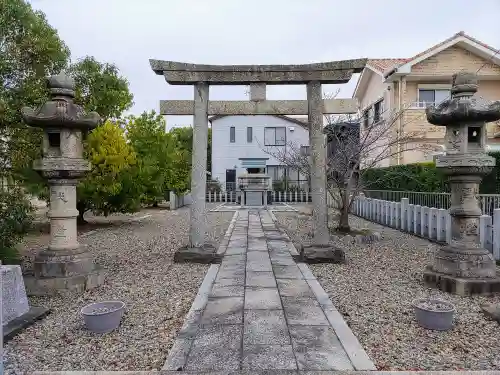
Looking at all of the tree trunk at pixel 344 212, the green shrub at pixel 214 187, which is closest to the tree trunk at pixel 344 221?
the tree trunk at pixel 344 212

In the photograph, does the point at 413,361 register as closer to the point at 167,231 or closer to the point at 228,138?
the point at 167,231

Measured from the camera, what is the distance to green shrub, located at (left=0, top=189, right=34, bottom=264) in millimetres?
6219

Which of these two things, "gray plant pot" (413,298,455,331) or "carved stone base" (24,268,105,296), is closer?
"gray plant pot" (413,298,455,331)

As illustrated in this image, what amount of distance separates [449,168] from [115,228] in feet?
36.9

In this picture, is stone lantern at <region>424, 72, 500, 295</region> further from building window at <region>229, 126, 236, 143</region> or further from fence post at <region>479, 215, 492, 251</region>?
building window at <region>229, 126, 236, 143</region>

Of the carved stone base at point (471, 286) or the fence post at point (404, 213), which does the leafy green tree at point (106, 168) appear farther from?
the carved stone base at point (471, 286)

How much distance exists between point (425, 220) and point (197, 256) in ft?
22.3

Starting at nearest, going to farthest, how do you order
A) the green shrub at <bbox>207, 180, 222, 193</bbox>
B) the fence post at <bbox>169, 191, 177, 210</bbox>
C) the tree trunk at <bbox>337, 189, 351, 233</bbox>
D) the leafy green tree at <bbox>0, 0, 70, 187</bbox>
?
the leafy green tree at <bbox>0, 0, 70, 187</bbox>, the tree trunk at <bbox>337, 189, 351, 233</bbox>, the fence post at <bbox>169, 191, 177, 210</bbox>, the green shrub at <bbox>207, 180, 222, 193</bbox>

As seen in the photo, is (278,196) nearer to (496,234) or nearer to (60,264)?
(496,234)

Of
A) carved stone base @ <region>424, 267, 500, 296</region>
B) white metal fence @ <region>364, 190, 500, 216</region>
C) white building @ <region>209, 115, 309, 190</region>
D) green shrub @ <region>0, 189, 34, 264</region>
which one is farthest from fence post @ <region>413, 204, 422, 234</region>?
white building @ <region>209, 115, 309, 190</region>

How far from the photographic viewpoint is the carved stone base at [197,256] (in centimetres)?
756

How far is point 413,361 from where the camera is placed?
11.3 ft

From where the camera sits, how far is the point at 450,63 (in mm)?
17562

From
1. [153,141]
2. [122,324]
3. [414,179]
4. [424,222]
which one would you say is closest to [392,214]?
[414,179]
